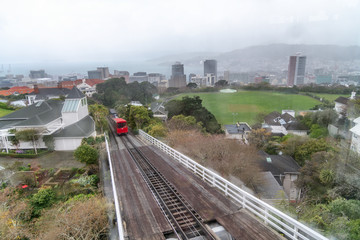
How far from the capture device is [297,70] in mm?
10672

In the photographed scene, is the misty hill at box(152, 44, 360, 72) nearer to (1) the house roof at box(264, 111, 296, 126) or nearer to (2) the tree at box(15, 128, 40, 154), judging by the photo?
(1) the house roof at box(264, 111, 296, 126)

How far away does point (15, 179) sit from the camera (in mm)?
9008

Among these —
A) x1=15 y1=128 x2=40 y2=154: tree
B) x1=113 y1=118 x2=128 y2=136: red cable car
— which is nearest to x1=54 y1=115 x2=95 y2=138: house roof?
x1=15 y1=128 x2=40 y2=154: tree

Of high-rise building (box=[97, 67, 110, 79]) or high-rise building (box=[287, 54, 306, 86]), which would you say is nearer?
high-rise building (box=[287, 54, 306, 86])

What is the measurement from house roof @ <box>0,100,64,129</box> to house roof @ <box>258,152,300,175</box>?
523 inches

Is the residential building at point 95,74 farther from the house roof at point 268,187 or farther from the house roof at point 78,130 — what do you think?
the house roof at point 268,187

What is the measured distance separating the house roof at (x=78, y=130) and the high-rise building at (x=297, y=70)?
487 inches

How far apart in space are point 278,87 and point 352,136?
8.75 meters

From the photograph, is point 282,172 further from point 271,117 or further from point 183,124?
point 183,124

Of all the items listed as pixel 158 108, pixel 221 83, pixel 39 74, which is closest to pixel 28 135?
pixel 158 108

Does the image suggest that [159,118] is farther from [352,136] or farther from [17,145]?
[352,136]

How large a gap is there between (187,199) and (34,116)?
13873mm

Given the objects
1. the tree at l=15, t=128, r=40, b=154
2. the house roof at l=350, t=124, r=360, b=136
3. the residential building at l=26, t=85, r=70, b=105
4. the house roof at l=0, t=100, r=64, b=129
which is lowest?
the tree at l=15, t=128, r=40, b=154

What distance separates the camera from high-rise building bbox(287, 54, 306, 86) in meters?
10.6
